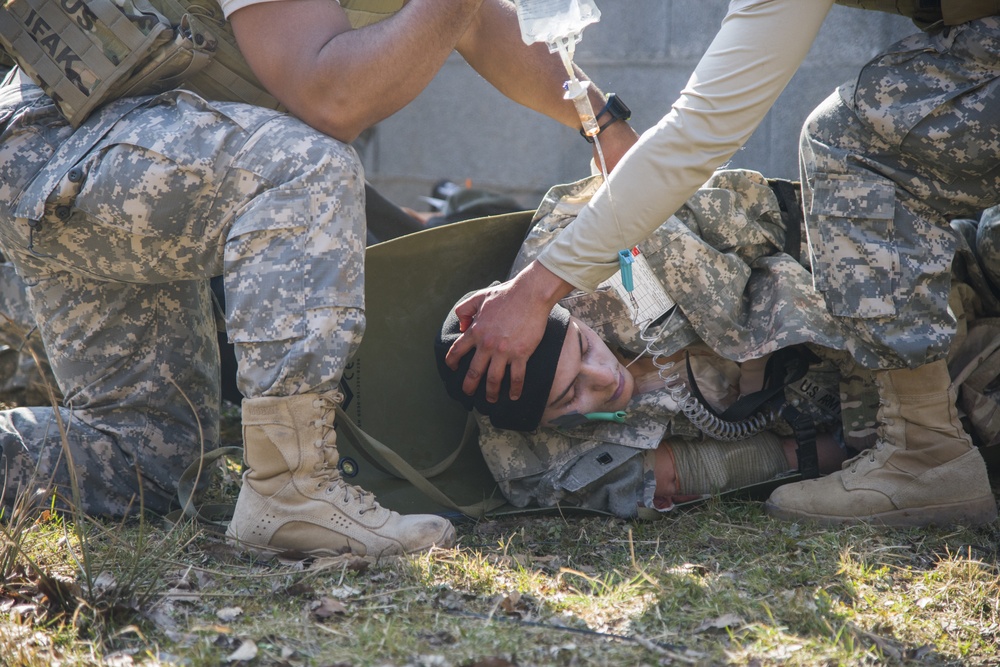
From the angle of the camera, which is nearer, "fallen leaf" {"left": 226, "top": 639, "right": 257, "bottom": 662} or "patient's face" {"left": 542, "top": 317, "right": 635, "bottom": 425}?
"fallen leaf" {"left": 226, "top": 639, "right": 257, "bottom": 662}

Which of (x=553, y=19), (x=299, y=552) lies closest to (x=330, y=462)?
(x=299, y=552)

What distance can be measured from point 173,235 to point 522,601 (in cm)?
121

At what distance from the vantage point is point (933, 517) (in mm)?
2469

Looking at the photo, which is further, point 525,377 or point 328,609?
point 525,377

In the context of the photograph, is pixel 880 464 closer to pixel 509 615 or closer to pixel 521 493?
pixel 521 493

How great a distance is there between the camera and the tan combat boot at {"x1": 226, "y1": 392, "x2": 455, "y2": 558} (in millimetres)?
2186

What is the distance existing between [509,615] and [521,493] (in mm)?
819

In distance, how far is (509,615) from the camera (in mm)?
1952

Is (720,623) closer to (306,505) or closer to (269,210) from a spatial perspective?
(306,505)

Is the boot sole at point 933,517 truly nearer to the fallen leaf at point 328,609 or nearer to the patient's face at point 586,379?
the patient's face at point 586,379

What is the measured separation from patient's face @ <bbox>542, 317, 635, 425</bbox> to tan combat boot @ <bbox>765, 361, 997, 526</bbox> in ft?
1.85

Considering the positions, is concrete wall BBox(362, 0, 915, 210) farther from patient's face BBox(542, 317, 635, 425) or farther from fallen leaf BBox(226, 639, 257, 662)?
fallen leaf BBox(226, 639, 257, 662)

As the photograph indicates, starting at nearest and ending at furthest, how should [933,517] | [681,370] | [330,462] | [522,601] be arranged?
[522,601], [330,462], [933,517], [681,370]

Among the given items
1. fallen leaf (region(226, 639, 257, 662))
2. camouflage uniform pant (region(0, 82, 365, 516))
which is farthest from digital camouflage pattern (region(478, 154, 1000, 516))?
fallen leaf (region(226, 639, 257, 662))
